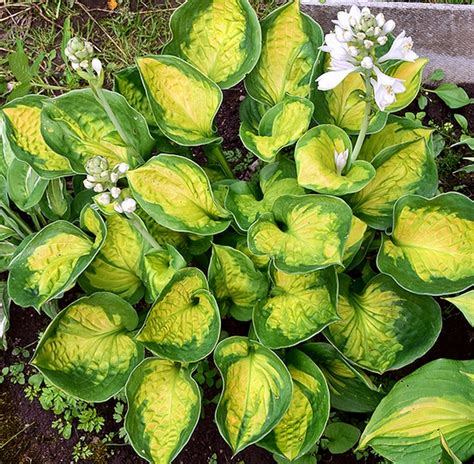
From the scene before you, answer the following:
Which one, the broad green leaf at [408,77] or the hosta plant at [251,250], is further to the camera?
the broad green leaf at [408,77]

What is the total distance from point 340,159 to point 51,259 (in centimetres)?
81

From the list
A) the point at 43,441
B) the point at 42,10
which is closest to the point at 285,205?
the point at 43,441

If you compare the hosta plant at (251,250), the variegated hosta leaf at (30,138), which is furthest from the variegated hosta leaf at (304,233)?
the variegated hosta leaf at (30,138)

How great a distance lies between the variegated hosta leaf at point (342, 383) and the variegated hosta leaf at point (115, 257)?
538mm

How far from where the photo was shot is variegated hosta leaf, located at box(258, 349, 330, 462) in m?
1.67

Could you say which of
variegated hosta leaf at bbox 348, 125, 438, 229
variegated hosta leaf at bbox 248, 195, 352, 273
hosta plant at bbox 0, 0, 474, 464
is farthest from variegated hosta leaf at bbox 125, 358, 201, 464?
variegated hosta leaf at bbox 348, 125, 438, 229

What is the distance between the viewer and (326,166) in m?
1.66

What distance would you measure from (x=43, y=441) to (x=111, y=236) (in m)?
0.72

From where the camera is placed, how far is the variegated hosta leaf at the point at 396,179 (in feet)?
5.66

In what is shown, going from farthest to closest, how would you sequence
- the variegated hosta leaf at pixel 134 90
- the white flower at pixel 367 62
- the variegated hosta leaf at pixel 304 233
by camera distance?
the variegated hosta leaf at pixel 134 90
the variegated hosta leaf at pixel 304 233
the white flower at pixel 367 62

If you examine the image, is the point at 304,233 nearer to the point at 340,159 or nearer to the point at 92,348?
the point at 340,159

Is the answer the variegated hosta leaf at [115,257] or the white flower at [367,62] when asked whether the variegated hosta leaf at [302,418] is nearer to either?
the variegated hosta leaf at [115,257]

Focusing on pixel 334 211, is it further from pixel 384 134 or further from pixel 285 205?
pixel 384 134

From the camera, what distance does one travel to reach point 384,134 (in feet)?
6.19
